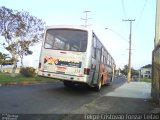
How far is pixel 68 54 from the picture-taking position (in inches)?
677

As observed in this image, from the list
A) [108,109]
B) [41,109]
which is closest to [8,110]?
[41,109]

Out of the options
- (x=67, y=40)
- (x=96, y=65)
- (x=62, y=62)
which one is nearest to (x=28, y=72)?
(x=96, y=65)

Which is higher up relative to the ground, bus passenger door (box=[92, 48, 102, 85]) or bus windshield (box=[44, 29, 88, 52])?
bus windshield (box=[44, 29, 88, 52])

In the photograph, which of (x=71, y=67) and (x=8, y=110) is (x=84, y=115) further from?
(x=71, y=67)

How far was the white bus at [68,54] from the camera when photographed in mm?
17016

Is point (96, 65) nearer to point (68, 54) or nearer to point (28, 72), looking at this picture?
point (68, 54)

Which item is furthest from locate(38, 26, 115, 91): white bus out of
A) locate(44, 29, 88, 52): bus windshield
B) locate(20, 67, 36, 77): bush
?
locate(20, 67, 36, 77): bush

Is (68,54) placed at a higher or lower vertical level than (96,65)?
higher

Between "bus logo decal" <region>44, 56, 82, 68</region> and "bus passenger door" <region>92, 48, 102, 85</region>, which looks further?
"bus passenger door" <region>92, 48, 102, 85</region>

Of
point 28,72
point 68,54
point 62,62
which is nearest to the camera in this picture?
point 68,54

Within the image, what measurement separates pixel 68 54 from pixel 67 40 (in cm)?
73

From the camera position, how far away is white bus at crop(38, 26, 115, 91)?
55.8 ft

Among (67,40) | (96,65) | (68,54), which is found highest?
(67,40)

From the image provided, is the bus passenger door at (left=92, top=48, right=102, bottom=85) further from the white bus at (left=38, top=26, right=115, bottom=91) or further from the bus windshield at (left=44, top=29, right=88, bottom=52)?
the bus windshield at (left=44, top=29, right=88, bottom=52)
